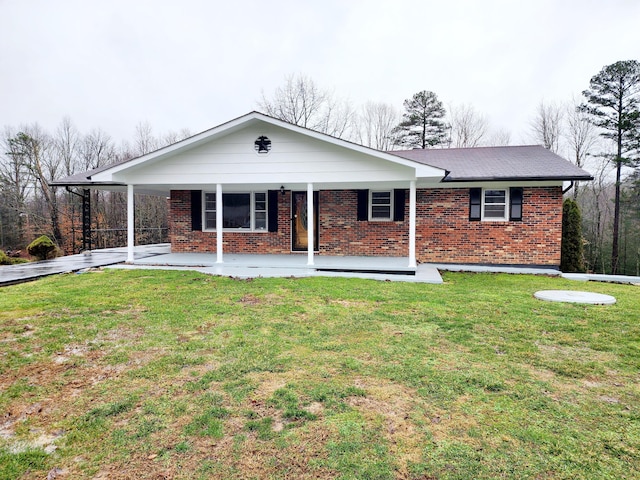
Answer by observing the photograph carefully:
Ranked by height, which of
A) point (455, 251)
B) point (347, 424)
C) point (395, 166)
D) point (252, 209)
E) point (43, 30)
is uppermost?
point (43, 30)

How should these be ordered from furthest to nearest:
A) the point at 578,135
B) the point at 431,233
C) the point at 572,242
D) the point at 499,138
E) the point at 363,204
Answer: the point at 499,138 < the point at 578,135 < the point at 572,242 < the point at 363,204 < the point at 431,233

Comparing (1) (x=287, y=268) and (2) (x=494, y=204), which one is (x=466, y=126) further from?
(1) (x=287, y=268)

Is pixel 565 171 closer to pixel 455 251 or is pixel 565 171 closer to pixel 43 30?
pixel 455 251

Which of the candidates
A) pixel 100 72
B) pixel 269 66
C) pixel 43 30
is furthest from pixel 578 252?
pixel 100 72

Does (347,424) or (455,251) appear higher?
(455,251)

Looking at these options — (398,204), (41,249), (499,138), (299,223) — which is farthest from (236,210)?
(499,138)

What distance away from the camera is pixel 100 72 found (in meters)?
24.9

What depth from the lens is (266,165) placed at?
32.2 feet

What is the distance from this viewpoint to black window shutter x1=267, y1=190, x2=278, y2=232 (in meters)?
11.8

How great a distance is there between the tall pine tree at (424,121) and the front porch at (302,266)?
15814mm

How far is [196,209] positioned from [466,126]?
68.3ft

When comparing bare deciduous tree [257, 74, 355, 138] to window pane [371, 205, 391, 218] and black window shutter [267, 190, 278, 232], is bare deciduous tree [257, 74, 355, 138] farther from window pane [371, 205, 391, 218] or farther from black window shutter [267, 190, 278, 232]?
window pane [371, 205, 391, 218]

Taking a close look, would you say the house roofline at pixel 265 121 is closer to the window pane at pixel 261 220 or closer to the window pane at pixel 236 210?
the window pane at pixel 236 210

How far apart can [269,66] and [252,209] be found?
1781 cm
